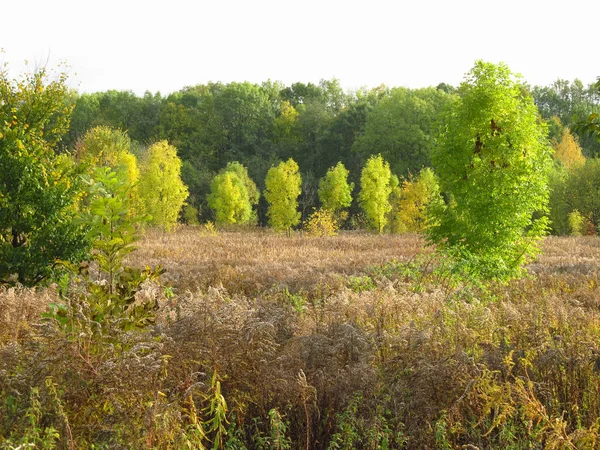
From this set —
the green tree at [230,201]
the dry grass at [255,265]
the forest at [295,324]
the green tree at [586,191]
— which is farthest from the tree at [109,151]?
the green tree at [586,191]

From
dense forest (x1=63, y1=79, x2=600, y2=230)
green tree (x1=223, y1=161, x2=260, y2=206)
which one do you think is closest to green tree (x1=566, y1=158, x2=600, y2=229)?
dense forest (x1=63, y1=79, x2=600, y2=230)

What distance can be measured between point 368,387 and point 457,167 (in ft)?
37.4

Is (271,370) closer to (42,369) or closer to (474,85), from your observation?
(42,369)

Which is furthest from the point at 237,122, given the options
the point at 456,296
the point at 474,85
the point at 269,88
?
the point at 456,296

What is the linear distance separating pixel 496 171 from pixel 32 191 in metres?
10.7

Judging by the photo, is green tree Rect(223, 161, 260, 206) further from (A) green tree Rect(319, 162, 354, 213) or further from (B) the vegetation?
(A) green tree Rect(319, 162, 354, 213)

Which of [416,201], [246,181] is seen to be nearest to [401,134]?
[246,181]

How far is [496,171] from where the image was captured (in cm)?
1439

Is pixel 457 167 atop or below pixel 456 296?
atop

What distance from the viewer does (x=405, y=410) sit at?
4.53 metres

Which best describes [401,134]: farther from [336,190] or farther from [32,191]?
[32,191]

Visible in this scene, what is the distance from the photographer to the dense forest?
2362 inches

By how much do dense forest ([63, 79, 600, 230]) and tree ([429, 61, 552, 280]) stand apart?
36.3m

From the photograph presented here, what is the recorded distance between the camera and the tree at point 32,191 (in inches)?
395
